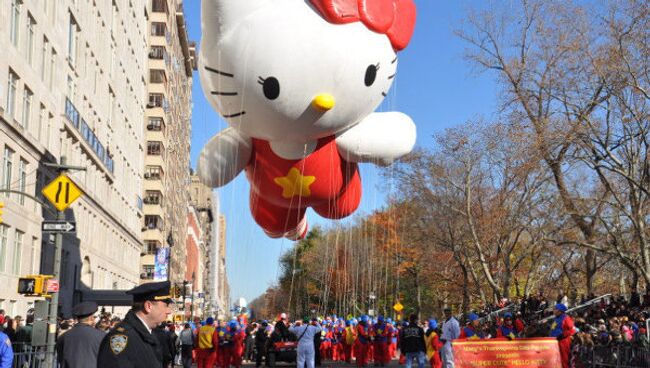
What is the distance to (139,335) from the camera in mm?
4824

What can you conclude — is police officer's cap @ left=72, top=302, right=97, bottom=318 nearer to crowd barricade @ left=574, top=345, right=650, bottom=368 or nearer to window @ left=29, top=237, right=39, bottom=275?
crowd barricade @ left=574, top=345, right=650, bottom=368

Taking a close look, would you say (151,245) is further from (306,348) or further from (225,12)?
(225,12)

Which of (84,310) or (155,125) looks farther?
(155,125)

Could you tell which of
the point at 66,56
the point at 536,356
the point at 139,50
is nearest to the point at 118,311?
the point at 139,50

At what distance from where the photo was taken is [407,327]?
66.1 feet

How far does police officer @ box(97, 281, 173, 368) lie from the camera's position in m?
4.66

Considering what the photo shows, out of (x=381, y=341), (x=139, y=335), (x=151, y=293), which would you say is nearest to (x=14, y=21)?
(x=381, y=341)

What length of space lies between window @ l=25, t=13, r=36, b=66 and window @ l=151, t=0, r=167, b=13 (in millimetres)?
42015

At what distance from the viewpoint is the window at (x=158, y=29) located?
232 feet

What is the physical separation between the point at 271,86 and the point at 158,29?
6529 centimetres

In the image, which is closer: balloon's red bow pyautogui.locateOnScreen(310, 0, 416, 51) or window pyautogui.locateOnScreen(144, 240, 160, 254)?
balloon's red bow pyautogui.locateOnScreen(310, 0, 416, 51)

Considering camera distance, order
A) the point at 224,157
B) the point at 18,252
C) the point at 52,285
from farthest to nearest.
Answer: the point at 18,252 → the point at 52,285 → the point at 224,157

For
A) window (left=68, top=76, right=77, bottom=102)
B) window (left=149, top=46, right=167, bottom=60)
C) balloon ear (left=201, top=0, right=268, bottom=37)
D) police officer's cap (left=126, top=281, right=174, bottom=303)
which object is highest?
window (left=149, top=46, right=167, bottom=60)

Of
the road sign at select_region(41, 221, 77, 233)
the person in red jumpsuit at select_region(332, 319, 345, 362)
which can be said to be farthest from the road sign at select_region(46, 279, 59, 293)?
the person in red jumpsuit at select_region(332, 319, 345, 362)
